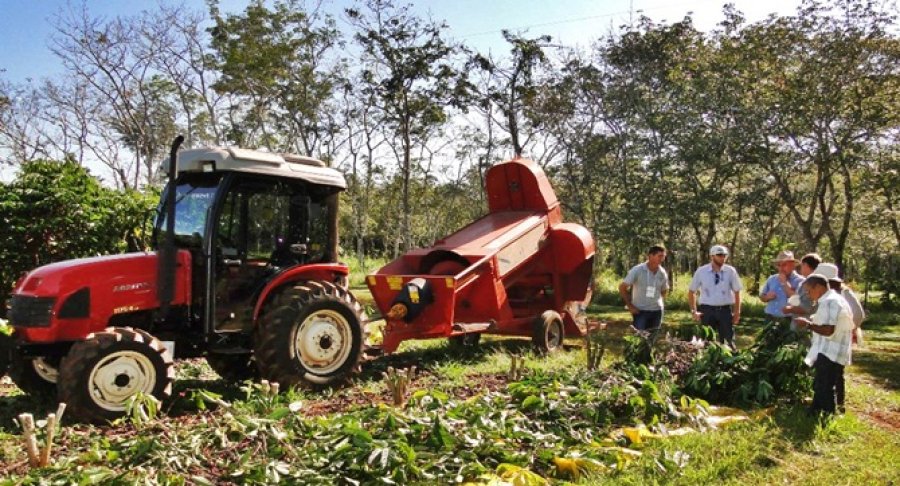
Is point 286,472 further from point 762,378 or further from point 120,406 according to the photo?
point 762,378

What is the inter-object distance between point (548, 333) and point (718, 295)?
2.25 m

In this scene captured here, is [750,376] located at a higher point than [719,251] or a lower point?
lower

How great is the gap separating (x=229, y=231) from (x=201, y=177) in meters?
0.61

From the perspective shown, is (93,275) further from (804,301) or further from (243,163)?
(804,301)

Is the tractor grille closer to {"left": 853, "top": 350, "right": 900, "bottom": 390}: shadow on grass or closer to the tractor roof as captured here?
the tractor roof

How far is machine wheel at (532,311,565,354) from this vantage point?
869cm

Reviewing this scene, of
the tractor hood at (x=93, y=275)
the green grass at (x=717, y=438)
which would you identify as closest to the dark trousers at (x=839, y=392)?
the green grass at (x=717, y=438)

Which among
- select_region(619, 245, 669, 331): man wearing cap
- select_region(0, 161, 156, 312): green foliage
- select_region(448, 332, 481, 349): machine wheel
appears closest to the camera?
select_region(619, 245, 669, 331): man wearing cap

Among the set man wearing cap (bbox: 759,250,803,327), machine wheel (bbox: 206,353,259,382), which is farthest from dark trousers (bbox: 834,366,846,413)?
machine wheel (bbox: 206,353,259,382)

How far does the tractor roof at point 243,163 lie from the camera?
5910 mm

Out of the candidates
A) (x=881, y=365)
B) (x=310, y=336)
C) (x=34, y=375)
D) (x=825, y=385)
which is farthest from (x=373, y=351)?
(x=881, y=365)

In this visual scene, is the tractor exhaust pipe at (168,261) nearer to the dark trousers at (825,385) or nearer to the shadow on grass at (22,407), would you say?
the shadow on grass at (22,407)

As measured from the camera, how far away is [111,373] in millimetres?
5059

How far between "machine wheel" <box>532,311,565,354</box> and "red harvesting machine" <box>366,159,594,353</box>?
13mm
